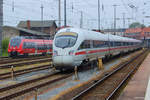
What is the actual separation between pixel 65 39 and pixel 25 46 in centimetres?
1507

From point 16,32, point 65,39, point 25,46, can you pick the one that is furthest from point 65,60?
point 16,32

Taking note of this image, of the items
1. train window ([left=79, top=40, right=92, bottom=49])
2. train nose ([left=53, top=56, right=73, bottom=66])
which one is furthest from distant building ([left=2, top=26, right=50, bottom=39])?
train nose ([left=53, top=56, right=73, bottom=66])

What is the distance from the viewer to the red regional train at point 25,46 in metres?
29.5

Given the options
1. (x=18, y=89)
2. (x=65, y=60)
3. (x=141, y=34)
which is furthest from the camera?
(x=141, y=34)

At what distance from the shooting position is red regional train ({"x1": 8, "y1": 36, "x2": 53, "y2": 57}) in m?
29.5

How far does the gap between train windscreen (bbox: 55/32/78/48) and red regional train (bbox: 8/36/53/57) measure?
45.8 ft

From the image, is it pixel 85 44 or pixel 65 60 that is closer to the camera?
pixel 65 60

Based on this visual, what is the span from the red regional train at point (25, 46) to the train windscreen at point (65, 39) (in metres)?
14.0

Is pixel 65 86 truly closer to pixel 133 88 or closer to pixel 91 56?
pixel 133 88

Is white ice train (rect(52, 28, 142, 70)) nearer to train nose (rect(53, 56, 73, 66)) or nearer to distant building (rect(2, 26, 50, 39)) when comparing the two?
train nose (rect(53, 56, 73, 66))

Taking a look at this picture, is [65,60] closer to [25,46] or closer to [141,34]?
[25,46]

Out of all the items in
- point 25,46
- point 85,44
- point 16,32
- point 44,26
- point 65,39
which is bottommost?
point 25,46

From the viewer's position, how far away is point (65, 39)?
53.0 ft

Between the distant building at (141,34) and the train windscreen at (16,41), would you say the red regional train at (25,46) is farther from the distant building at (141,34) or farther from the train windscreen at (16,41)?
the distant building at (141,34)
